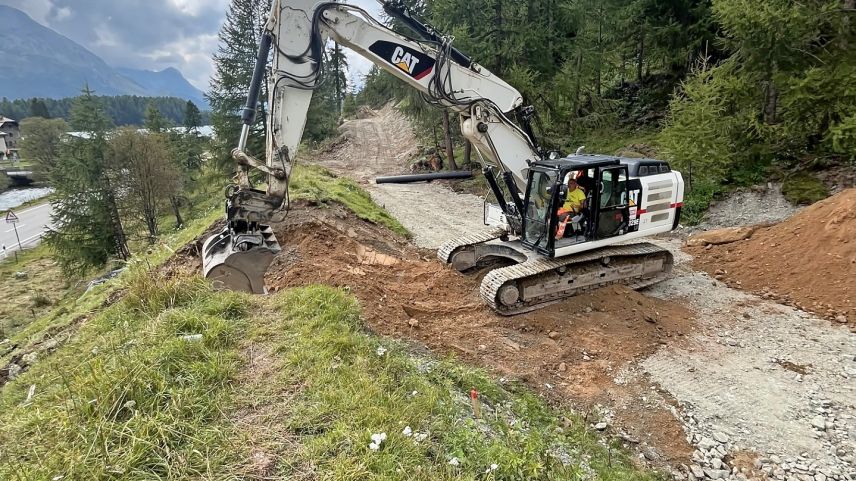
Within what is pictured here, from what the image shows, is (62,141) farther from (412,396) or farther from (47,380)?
(412,396)

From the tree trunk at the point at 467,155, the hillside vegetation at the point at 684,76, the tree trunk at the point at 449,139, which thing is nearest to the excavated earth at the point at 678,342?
the hillside vegetation at the point at 684,76

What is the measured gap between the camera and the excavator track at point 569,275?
7000 mm

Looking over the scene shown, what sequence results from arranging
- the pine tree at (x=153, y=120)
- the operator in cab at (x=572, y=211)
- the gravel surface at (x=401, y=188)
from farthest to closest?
the pine tree at (x=153, y=120), the gravel surface at (x=401, y=188), the operator in cab at (x=572, y=211)

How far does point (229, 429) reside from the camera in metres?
3.38

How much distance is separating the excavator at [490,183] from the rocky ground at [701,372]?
61 centimetres

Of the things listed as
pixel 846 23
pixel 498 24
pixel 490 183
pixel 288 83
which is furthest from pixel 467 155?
pixel 288 83

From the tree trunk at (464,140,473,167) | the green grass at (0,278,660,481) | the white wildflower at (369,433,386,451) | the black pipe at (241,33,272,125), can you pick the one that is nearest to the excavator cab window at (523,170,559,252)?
the green grass at (0,278,660,481)

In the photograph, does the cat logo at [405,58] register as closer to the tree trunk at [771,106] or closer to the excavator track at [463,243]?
the excavator track at [463,243]

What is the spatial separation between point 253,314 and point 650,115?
18447mm

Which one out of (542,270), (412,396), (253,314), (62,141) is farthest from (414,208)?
(62,141)

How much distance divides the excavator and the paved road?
3137 centimetres

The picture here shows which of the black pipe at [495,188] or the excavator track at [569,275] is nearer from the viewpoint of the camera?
the excavator track at [569,275]

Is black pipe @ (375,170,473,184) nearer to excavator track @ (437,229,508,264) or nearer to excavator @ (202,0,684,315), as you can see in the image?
excavator track @ (437,229,508,264)

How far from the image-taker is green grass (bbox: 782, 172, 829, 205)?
1084 cm
